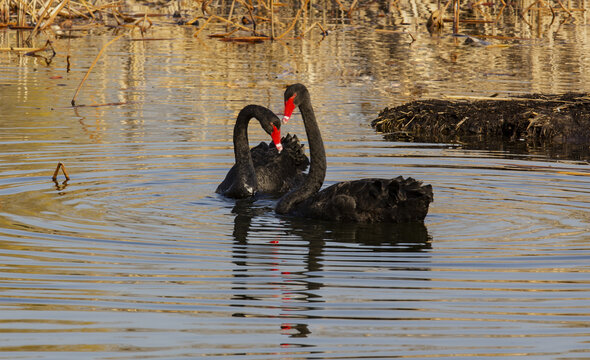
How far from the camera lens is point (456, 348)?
190 inches

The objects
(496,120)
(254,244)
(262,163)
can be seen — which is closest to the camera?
(254,244)

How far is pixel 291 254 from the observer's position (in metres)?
7.08

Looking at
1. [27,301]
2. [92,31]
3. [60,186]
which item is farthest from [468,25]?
[27,301]

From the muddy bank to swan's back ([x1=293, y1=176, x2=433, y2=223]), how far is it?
4313 millimetres

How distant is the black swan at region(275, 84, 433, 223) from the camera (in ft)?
26.0

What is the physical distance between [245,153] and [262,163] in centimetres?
65

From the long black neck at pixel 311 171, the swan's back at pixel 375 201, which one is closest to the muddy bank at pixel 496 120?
the long black neck at pixel 311 171

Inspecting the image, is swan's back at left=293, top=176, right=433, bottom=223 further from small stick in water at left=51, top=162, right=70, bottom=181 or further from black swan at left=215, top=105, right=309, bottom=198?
small stick in water at left=51, top=162, right=70, bottom=181

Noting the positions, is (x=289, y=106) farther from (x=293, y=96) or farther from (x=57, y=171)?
(x=57, y=171)

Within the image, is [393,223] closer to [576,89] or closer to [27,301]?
[27,301]

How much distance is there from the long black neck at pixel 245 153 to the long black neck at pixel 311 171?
74 cm

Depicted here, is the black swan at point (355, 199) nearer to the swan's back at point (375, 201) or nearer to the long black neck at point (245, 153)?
the swan's back at point (375, 201)

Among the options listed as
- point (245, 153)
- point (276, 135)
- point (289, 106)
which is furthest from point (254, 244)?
point (245, 153)

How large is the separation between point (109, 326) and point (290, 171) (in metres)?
5.36
